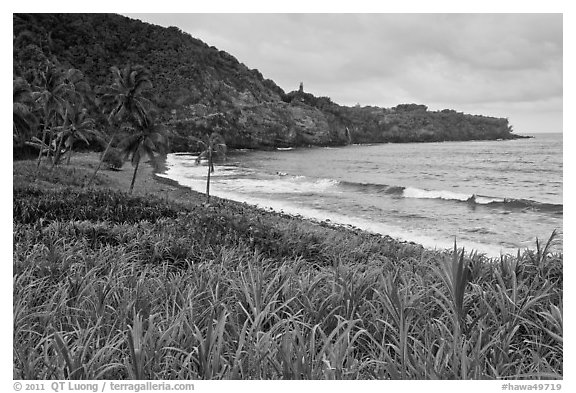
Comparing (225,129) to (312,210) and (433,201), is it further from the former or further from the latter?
(433,201)

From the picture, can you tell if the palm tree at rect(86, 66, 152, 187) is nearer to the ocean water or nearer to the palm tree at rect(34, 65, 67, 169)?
the palm tree at rect(34, 65, 67, 169)

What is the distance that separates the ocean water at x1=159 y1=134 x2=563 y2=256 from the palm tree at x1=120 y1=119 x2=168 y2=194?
2.96 metres

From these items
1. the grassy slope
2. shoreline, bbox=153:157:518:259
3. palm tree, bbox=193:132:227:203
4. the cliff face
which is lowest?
shoreline, bbox=153:157:518:259

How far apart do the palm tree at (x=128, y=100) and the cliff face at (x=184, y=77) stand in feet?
3.03

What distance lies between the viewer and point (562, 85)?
11.5 feet

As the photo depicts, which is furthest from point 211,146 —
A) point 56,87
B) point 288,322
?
point 288,322

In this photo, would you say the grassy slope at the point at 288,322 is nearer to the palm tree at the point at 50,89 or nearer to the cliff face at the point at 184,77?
the cliff face at the point at 184,77

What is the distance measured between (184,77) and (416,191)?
22649 mm

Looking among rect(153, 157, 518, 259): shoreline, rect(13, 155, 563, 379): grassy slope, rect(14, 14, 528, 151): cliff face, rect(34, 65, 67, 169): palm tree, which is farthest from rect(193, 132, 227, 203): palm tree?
rect(13, 155, 563, 379): grassy slope

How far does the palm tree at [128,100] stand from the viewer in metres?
26.4

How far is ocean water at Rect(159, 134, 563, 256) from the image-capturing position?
68.0ft

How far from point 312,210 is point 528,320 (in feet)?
76.3
